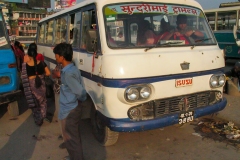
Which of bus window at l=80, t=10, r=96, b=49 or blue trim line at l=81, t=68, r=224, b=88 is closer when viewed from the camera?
blue trim line at l=81, t=68, r=224, b=88

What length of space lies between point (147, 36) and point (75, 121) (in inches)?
63.5

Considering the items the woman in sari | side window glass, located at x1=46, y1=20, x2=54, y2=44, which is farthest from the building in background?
the woman in sari

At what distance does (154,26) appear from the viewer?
3.86m

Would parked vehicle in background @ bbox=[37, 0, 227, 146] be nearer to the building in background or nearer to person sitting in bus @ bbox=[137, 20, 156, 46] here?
person sitting in bus @ bbox=[137, 20, 156, 46]

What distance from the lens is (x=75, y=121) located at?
10.5 feet

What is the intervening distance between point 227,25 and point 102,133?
1003cm

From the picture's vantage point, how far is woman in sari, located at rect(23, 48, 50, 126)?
191 inches

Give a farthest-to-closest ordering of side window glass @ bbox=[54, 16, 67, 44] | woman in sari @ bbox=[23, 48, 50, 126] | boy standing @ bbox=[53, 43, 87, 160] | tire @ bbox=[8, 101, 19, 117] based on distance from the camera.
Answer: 1. tire @ bbox=[8, 101, 19, 117]
2. side window glass @ bbox=[54, 16, 67, 44]
3. woman in sari @ bbox=[23, 48, 50, 126]
4. boy standing @ bbox=[53, 43, 87, 160]

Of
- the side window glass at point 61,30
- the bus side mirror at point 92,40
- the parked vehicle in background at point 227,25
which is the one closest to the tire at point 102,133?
the bus side mirror at point 92,40

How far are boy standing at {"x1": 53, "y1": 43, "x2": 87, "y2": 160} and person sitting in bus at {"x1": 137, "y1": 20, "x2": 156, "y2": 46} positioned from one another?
109 centimetres

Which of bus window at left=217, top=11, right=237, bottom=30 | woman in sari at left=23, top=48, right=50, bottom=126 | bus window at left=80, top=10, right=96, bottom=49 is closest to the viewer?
bus window at left=80, top=10, right=96, bottom=49

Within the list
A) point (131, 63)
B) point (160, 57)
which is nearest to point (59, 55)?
point (131, 63)

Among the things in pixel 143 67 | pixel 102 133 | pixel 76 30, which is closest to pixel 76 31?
pixel 76 30

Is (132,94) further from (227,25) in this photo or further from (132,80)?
(227,25)
